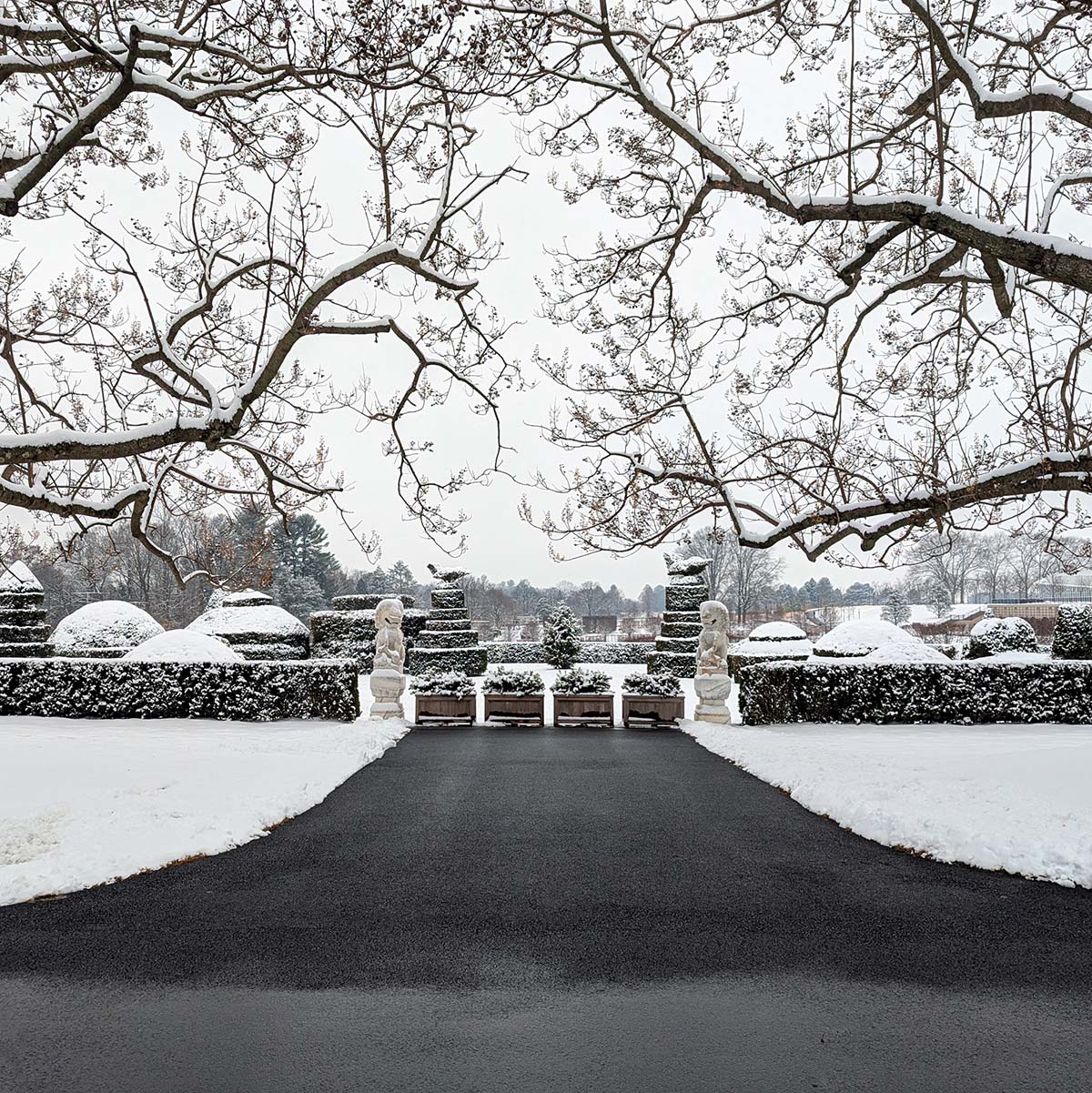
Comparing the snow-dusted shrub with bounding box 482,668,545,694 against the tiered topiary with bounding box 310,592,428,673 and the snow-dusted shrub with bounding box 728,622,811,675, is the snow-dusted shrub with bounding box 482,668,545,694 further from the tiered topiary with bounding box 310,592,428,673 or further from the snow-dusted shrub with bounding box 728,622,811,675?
the tiered topiary with bounding box 310,592,428,673

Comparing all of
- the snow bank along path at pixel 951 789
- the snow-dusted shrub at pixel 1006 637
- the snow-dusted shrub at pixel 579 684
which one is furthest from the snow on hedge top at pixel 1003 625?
the snow-dusted shrub at pixel 579 684

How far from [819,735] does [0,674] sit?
16.1 m

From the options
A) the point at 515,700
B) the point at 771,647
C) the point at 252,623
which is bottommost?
the point at 515,700

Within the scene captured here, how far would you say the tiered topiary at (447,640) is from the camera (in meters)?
26.4

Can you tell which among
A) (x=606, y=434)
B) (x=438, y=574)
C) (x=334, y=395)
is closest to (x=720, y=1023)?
(x=606, y=434)

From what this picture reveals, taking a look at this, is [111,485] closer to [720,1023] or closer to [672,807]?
[672,807]

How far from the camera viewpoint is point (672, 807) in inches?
348

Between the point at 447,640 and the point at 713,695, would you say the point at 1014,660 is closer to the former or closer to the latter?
the point at 713,695

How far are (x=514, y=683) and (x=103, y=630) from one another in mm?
14176

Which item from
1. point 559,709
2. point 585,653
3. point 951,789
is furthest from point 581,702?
point 585,653

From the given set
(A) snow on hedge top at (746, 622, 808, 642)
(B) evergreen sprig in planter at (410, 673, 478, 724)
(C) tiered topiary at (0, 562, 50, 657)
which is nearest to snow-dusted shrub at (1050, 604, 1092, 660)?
(A) snow on hedge top at (746, 622, 808, 642)

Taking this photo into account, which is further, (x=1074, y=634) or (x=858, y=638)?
(x=858, y=638)

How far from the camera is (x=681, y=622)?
26938 millimetres

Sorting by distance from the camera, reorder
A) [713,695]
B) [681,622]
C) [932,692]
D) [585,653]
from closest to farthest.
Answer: [932,692]
[713,695]
[681,622]
[585,653]
